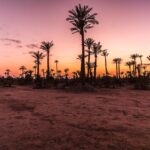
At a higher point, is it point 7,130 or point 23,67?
point 23,67

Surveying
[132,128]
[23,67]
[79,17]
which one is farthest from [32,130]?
[23,67]

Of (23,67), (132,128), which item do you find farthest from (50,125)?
(23,67)

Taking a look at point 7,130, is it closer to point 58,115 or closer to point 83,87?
point 58,115

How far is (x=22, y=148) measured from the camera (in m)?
7.09

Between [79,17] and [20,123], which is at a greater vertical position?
[79,17]

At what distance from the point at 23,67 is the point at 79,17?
6468 centimetres

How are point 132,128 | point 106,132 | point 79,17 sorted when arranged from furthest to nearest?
1. point 79,17
2. point 132,128
3. point 106,132

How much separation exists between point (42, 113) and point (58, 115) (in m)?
1.13

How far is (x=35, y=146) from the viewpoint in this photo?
7.22m

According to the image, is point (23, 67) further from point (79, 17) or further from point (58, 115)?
point (58, 115)

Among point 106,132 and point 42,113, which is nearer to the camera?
point 106,132

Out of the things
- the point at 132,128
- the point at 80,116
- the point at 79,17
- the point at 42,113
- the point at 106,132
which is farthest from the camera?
the point at 79,17

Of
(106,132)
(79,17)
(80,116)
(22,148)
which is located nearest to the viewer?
(22,148)

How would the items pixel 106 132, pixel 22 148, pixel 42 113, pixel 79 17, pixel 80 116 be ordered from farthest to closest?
pixel 79 17, pixel 42 113, pixel 80 116, pixel 106 132, pixel 22 148
